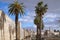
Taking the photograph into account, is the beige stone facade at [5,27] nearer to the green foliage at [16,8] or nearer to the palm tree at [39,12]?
the green foliage at [16,8]

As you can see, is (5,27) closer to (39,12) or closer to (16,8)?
(16,8)

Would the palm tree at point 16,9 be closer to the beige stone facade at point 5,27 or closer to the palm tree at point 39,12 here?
the beige stone facade at point 5,27

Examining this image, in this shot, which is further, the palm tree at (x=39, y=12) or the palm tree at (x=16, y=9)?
the palm tree at (x=39, y=12)

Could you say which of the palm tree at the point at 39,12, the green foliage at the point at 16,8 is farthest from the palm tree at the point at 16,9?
the palm tree at the point at 39,12

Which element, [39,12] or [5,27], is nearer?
[5,27]

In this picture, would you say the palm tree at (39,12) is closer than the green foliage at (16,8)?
No

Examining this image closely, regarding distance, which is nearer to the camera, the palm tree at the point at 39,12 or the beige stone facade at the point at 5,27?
the beige stone facade at the point at 5,27

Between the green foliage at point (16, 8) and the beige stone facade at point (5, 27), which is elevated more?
the green foliage at point (16, 8)

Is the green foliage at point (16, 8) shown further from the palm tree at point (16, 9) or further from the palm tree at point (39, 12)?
the palm tree at point (39, 12)

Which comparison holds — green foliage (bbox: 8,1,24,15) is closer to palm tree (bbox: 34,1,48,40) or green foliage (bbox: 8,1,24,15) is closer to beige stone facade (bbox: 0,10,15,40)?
beige stone facade (bbox: 0,10,15,40)

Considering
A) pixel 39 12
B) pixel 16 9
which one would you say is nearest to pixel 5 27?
pixel 16 9

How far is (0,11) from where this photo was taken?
4400cm

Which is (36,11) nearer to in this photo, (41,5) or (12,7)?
(41,5)

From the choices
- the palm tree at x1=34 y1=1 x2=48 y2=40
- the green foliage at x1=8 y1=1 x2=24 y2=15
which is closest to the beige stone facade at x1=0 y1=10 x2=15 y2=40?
the green foliage at x1=8 y1=1 x2=24 y2=15
